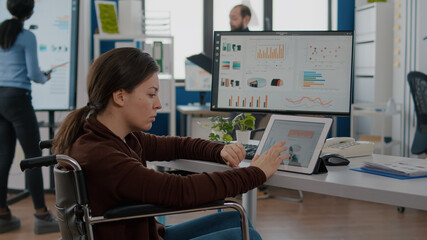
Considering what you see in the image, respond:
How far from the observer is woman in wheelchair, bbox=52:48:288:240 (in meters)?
1.29

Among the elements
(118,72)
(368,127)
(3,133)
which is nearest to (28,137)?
(3,133)

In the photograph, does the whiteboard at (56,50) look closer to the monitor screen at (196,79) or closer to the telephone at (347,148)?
the monitor screen at (196,79)

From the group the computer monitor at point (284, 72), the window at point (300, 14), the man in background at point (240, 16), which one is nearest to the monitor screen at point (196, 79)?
the man in background at point (240, 16)

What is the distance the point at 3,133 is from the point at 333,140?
216 centimetres

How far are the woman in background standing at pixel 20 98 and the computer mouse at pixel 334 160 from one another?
6.75 ft

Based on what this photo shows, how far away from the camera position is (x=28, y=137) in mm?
3189

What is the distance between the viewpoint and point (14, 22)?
3135 millimetres

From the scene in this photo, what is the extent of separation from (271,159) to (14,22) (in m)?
2.22

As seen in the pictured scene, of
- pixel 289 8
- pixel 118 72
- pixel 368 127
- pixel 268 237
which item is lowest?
pixel 268 237

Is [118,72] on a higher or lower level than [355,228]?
higher

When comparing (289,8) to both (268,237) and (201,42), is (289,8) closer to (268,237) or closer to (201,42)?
(201,42)

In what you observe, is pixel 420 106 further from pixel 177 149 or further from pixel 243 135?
pixel 177 149

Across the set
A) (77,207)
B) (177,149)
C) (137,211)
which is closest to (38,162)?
(77,207)

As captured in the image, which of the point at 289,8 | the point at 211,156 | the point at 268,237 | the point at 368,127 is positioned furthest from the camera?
the point at 289,8
